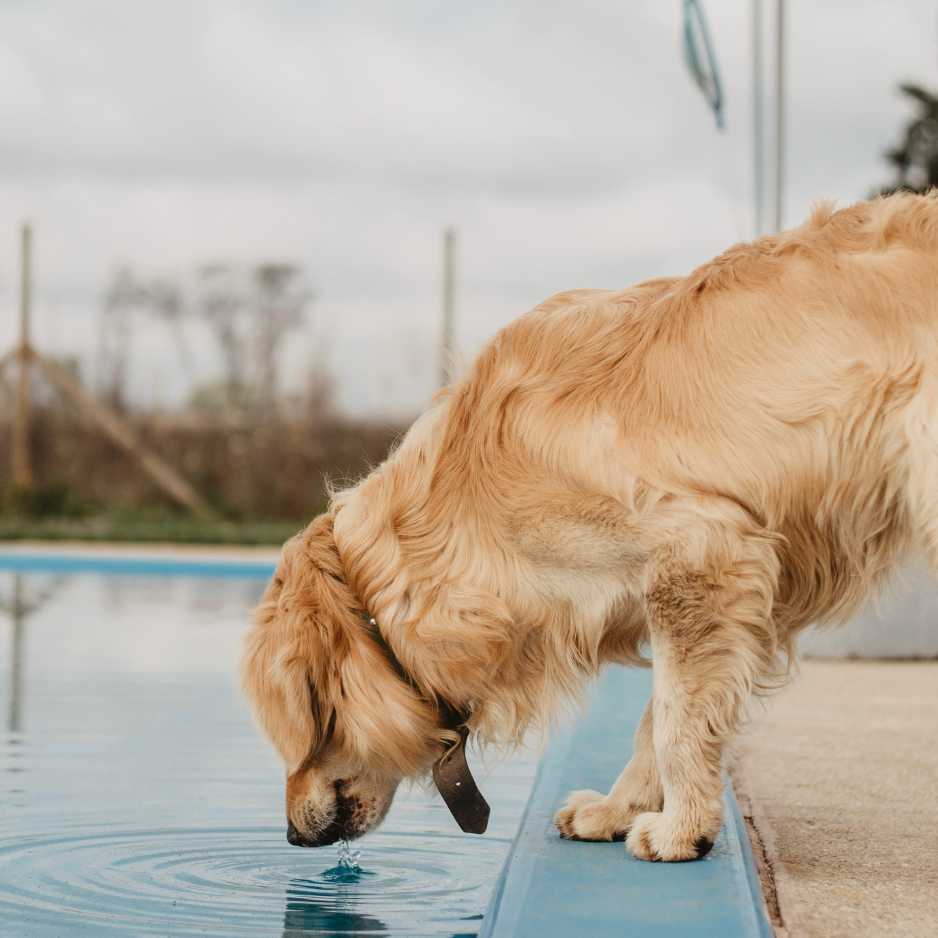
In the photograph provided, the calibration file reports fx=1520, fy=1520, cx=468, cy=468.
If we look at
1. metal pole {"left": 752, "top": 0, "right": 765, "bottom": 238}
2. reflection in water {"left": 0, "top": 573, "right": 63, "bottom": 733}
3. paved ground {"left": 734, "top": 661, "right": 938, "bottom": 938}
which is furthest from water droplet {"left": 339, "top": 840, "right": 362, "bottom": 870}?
metal pole {"left": 752, "top": 0, "right": 765, "bottom": 238}

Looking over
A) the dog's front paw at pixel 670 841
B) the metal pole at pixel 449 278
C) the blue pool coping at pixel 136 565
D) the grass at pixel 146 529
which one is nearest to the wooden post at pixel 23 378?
the grass at pixel 146 529

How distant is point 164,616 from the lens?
10203mm

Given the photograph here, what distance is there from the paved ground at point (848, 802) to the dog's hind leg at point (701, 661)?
219 mm

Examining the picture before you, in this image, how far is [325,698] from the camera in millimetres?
3400

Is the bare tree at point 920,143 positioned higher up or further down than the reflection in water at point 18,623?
higher up

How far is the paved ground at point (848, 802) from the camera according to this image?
115 inches

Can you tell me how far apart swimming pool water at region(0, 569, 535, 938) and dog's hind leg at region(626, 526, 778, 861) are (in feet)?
1.64

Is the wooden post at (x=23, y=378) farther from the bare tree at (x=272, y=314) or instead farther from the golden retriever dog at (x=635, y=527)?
the golden retriever dog at (x=635, y=527)

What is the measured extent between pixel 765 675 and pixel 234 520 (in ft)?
55.6

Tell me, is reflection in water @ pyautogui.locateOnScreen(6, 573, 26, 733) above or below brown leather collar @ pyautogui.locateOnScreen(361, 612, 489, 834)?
below

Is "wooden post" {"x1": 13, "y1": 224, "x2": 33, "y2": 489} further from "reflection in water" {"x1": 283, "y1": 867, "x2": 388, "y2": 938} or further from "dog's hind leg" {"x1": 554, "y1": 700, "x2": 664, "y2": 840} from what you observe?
"dog's hind leg" {"x1": 554, "y1": 700, "x2": 664, "y2": 840}

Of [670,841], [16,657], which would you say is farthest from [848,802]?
[16,657]

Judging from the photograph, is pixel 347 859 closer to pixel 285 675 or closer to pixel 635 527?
pixel 285 675

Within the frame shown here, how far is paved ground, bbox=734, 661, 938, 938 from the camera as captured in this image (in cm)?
292
